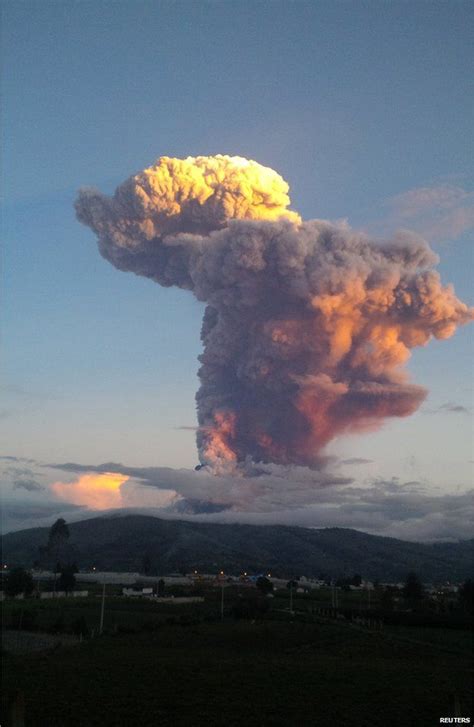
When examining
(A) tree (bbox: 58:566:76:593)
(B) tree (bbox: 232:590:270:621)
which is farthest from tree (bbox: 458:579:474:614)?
(A) tree (bbox: 58:566:76:593)

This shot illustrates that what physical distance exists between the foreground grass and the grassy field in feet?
0.19

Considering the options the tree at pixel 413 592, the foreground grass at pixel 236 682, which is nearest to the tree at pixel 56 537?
the tree at pixel 413 592

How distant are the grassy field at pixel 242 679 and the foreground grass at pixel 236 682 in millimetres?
56

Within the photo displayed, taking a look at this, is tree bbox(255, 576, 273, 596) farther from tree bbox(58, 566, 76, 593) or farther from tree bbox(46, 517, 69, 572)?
tree bbox(46, 517, 69, 572)

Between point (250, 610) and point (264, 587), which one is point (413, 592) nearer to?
point (264, 587)

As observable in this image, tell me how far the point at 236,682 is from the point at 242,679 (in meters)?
1.10

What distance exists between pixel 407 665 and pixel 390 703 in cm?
1452

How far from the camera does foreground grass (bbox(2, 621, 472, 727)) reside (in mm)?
Result: 24516

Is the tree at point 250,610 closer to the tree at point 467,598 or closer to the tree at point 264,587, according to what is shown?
the tree at point 467,598

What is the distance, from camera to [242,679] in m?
33.0

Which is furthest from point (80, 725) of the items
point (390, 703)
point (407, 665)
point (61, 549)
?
point (61, 549)

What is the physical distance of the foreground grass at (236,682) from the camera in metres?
24.5

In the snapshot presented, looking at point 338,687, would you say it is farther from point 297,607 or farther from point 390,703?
point 297,607

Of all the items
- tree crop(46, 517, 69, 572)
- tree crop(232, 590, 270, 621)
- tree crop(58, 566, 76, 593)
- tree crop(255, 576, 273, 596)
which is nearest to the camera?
tree crop(232, 590, 270, 621)
